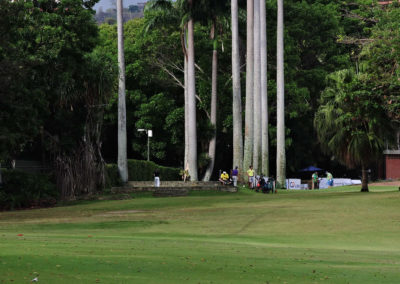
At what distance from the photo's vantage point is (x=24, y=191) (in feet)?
133

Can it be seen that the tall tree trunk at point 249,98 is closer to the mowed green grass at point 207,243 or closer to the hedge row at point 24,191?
the mowed green grass at point 207,243

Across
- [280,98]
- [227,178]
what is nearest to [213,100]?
[280,98]

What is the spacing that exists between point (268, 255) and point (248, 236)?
25.8 feet

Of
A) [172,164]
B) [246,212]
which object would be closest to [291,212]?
[246,212]

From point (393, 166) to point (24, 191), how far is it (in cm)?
6351

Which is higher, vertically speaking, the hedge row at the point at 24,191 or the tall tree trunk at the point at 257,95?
the tall tree trunk at the point at 257,95

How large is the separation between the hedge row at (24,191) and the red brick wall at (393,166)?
60.0m

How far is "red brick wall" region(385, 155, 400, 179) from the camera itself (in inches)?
3745

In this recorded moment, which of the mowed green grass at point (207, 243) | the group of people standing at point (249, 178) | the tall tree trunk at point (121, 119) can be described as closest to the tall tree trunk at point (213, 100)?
the group of people standing at point (249, 178)

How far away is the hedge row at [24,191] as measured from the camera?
3900cm

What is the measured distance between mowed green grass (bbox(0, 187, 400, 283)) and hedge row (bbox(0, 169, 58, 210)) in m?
3.52

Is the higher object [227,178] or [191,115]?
[191,115]

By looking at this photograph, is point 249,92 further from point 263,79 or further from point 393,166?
point 393,166

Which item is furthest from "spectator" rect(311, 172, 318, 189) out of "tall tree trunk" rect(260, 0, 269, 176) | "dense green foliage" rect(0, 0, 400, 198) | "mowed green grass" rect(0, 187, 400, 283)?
"mowed green grass" rect(0, 187, 400, 283)
